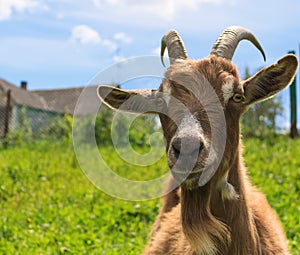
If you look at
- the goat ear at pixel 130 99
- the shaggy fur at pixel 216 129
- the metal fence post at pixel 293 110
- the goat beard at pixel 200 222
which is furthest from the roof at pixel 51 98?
the goat beard at pixel 200 222

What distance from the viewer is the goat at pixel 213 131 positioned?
328 centimetres

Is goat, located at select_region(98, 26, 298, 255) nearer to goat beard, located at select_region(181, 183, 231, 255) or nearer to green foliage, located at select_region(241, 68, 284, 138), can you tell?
goat beard, located at select_region(181, 183, 231, 255)

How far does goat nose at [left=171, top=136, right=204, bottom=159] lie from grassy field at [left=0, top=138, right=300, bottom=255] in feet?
9.87

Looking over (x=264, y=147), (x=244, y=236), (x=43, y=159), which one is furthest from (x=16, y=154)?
(x=244, y=236)

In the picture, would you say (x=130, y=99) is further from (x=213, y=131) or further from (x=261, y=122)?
(x=261, y=122)

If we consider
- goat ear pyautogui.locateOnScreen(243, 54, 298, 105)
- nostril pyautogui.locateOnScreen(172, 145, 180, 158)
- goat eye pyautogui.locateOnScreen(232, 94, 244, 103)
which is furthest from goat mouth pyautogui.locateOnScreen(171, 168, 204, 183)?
goat ear pyautogui.locateOnScreen(243, 54, 298, 105)

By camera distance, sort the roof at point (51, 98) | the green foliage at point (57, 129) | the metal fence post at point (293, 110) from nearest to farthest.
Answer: the metal fence post at point (293, 110) → the green foliage at point (57, 129) → the roof at point (51, 98)

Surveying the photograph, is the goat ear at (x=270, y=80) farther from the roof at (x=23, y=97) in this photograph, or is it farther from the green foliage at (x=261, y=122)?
the roof at (x=23, y=97)

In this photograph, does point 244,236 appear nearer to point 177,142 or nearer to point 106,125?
point 177,142

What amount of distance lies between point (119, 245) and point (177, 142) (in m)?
3.54

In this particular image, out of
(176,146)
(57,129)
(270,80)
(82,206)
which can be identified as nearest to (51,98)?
(57,129)

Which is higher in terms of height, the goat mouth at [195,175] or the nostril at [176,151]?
the nostril at [176,151]

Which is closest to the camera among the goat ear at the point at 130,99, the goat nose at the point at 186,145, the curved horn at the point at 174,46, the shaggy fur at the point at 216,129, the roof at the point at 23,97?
the goat nose at the point at 186,145

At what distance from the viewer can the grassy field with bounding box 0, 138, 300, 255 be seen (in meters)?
6.41
